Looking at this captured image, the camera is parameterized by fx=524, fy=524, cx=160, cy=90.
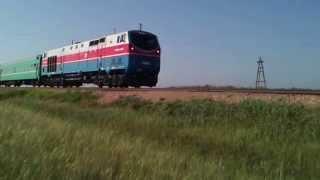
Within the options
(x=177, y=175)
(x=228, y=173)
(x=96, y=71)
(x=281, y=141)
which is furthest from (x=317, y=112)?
(x=96, y=71)

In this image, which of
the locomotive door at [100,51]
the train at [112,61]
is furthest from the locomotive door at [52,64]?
the locomotive door at [100,51]

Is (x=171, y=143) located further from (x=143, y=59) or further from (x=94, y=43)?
(x=94, y=43)

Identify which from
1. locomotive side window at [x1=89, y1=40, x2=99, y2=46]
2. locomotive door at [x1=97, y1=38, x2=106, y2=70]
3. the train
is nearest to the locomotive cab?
the train

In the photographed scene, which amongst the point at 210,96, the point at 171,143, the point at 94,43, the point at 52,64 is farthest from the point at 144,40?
the point at 171,143

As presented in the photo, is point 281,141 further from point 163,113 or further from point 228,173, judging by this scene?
point 163,113

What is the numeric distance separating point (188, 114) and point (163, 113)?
1.27 m

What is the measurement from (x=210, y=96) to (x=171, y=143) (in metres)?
7.73

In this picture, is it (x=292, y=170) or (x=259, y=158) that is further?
(x=259, y=158)

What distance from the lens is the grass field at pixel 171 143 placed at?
711 cm

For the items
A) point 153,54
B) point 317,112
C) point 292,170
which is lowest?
point 292,170

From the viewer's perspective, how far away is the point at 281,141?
1293 centimetres

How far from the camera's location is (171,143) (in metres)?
13.2

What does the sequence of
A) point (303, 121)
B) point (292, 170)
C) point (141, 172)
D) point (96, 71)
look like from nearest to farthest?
point (141, 172) → point (292, 170) → point (303, 121) → point (96, 71)

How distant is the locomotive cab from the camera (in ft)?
98.3
